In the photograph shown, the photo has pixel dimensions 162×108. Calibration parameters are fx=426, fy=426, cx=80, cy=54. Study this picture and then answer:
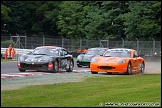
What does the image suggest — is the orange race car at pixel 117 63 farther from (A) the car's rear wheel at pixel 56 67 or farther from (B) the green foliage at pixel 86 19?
(B) the green foliage at pixel 86 19

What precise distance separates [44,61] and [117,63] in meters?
3.42

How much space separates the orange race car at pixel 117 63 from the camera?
18844 millimetres

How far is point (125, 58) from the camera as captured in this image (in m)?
19.4

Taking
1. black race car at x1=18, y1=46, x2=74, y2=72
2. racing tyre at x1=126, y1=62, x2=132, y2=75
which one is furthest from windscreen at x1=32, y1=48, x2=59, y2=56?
racing tyre at x1=126, y1=62, x2=132, y2=75

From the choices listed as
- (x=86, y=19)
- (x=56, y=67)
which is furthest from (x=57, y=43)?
(x=56, y=67)

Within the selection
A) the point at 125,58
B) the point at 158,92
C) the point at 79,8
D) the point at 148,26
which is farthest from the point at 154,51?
the point at 158,92

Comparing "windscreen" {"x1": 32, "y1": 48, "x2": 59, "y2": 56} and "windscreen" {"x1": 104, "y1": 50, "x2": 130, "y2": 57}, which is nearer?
"windscreen" {"x1": 104, "y1": 50, "x2": 130, "y2": 57}

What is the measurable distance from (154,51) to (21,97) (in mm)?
34728

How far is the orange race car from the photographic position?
61.8ft

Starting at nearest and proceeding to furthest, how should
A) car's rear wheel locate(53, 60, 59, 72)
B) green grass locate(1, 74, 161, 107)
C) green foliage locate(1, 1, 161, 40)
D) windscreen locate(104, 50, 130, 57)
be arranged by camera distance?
green grass locate(1, 74, 161, 107), car's rear wheel locate(53, 60, 59, 72), windscreen locate(104, 50, 130, 57), green foliage locate(1, 1, 161, 40)

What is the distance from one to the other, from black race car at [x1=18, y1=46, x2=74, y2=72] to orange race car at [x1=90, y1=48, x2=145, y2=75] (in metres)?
→ 1.85

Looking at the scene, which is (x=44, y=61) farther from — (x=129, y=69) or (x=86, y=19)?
(x=86, y=19)

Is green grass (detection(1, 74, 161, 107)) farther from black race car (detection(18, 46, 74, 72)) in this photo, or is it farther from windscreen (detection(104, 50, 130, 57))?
windscreen (detection(104, 50, 130, 57))

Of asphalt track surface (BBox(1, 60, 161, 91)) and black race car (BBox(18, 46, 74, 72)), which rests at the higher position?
black race car (BBox(18, 46, 74, 72))
